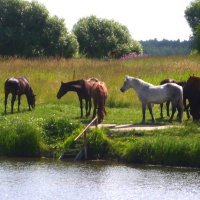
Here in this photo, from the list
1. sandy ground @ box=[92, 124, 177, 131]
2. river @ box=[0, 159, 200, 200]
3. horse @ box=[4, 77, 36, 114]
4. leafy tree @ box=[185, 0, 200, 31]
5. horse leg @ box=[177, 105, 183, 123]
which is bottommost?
river @ box=[0, 159, 200, 200]

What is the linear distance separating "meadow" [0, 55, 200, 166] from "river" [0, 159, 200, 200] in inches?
33.6

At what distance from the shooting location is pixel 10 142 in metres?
24.9

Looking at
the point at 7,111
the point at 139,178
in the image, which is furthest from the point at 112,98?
the point at 139,178

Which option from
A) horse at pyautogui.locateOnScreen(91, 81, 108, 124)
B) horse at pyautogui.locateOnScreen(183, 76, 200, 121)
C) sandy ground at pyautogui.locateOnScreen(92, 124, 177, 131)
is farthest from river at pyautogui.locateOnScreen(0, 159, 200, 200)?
horse at pyautogui.locateOnScreen(183, 76, 200, 121)

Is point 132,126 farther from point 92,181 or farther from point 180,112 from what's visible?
point 92,181

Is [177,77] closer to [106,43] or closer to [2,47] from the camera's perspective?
[2,47]

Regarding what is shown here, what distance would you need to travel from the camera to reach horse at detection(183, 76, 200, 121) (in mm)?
27969

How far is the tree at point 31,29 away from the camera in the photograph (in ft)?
223

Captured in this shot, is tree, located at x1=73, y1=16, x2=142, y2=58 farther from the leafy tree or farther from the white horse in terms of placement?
the white horse

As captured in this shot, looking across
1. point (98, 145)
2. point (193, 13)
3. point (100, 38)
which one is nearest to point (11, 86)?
point (98, 145)

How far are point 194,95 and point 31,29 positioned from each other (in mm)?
42939

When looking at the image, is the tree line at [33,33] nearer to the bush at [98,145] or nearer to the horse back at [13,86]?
the horse back at [13,86]

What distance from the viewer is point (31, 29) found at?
229 ft

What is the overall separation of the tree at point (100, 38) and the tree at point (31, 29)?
877cm
